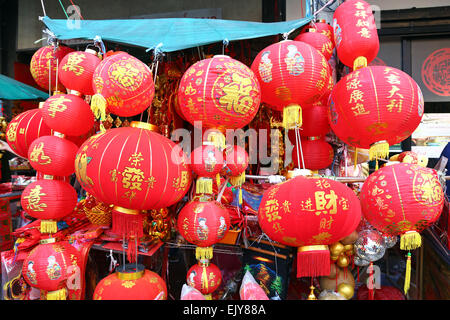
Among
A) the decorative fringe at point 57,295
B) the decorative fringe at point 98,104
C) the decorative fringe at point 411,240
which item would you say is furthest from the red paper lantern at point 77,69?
the decorative fringe at point 411,240

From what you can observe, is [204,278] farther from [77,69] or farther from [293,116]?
[77,69]

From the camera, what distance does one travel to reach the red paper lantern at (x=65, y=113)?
1965 mm

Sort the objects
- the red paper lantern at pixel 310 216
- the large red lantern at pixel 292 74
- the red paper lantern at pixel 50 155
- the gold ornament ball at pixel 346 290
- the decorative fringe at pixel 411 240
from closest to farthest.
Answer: the red paper lantern at pixel 310 216, the decorative fringe at pixel 411 240, the large red lantern at pixel 292 74, the red paper lantern at pixel 50 155, the gold ornament ball at pixel 346 290

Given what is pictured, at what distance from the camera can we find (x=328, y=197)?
1431 millimetres

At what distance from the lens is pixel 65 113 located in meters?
1.97

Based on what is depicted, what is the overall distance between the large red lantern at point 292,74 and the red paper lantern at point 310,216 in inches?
21.2

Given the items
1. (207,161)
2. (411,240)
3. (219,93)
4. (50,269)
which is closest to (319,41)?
(219,93)

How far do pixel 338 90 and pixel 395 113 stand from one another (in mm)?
384

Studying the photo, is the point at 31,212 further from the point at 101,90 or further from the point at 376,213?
the point at 376,213

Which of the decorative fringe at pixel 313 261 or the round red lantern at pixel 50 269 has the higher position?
the decorative fringe at pixel 313 261

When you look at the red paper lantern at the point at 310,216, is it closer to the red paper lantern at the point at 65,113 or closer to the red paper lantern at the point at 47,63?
the red paper lantern at the point at 65,113

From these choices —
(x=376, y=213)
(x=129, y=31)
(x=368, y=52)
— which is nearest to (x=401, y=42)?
(x=368, y=52)

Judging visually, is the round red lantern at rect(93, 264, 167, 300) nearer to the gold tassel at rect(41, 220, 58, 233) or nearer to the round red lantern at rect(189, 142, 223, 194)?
the gold tassel at rect(41, 220, 58, 233)

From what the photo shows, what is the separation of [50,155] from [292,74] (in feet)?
6.24
